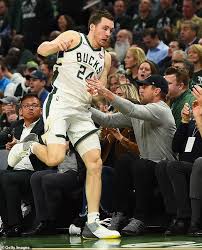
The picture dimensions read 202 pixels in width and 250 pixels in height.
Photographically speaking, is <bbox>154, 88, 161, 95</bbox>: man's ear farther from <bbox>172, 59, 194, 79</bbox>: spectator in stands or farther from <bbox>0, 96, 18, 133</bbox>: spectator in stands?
<bbox>0, 96, 18, 133</bbox>: spectator in stands

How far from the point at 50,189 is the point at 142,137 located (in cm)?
120

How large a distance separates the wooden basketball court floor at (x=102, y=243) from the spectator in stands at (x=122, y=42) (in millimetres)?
6388

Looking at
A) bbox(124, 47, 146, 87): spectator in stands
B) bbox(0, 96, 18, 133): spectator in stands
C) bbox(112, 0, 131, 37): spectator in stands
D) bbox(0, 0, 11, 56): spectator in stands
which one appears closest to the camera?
bbox(0, 96, 18, 133): spectator in stands

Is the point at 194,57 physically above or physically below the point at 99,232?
above

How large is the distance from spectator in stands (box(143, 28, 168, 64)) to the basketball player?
5176mm

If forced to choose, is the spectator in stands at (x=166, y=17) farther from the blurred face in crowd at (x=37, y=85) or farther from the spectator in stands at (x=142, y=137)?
the spectator in stands at (x=142, y=137)

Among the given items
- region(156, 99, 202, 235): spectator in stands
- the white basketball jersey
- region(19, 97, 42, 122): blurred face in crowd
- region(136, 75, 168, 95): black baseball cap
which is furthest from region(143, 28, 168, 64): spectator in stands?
the white basketball jersey

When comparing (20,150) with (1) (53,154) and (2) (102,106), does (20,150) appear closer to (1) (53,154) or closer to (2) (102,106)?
(1) (53,154)

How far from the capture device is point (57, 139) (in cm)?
962

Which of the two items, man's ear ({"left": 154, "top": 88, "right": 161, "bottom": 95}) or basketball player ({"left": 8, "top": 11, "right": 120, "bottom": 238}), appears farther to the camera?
man's ear ({"left": 154, "top": 88, "right": 161, "bottom": 95})

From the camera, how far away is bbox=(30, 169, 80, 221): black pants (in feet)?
33.2

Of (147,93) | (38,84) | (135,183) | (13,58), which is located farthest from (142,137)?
(13,58)

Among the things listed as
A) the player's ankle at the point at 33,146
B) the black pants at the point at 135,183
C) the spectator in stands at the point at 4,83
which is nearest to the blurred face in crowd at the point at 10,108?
the spectator in stands at the point at 4,83

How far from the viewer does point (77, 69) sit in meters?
9.80
